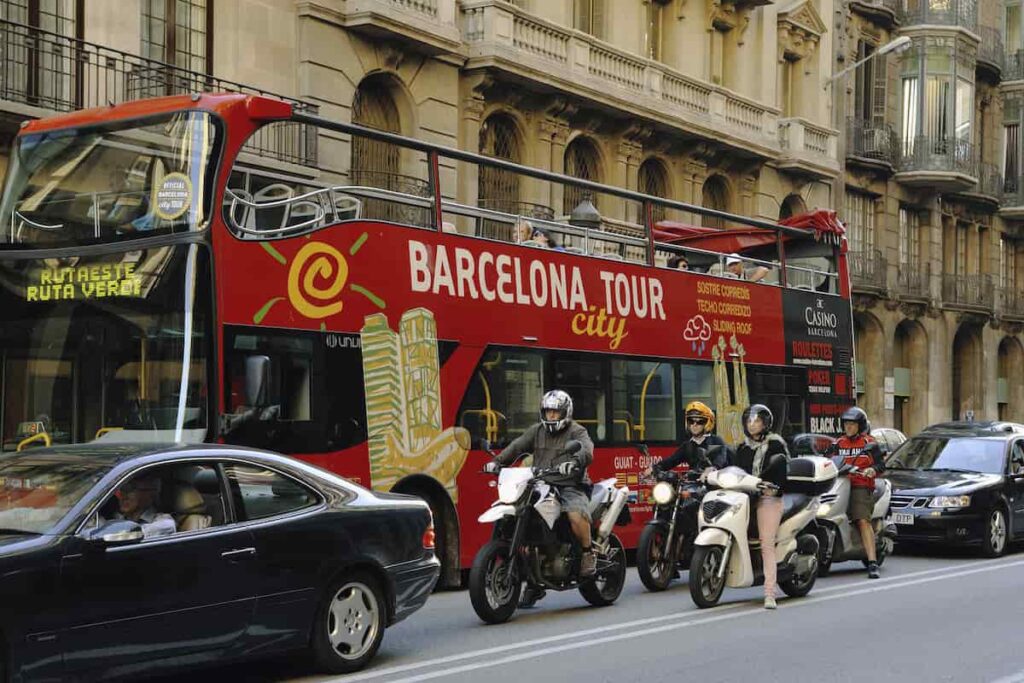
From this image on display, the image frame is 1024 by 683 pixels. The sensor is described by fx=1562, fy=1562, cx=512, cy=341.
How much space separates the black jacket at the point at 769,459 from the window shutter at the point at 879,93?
3237cm

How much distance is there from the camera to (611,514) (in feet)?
41.2

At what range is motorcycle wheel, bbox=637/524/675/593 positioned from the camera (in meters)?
13.6

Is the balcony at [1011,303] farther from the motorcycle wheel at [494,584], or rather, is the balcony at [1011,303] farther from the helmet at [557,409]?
the motorcycle wheel at [494,584]

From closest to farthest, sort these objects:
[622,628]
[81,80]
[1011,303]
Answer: [622,628] → [81,80] → [1011,303]

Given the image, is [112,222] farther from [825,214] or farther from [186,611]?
[825,214]

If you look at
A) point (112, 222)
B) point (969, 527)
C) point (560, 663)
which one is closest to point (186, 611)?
point (560, 663)

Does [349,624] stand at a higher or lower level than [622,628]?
higher

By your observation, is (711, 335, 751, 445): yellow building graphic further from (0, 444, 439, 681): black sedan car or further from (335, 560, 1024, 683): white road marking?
(0, 444, 439, 681): black sedan car

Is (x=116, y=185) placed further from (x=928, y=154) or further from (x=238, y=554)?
(x=928, y=154)

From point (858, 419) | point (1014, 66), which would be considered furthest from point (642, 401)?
point (1014, 66)

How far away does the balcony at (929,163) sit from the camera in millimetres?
44125

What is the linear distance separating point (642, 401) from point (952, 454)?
520 cm

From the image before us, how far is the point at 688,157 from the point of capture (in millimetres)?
33094

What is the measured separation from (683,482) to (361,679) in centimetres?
522
